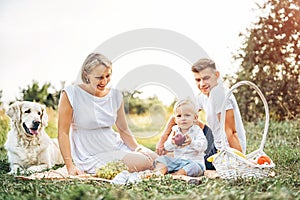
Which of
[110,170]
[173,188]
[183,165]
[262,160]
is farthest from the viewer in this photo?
[183,165]

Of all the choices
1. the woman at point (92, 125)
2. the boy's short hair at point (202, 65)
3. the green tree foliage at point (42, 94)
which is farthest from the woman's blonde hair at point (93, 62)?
the green tree foliage at point (42, 94)

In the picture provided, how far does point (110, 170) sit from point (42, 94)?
5657 millimetres

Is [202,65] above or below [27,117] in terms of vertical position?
above

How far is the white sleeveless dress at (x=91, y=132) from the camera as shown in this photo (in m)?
4.20

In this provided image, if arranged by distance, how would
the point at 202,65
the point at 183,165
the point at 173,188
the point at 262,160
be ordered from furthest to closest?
the point at 202,65, the point at 183,165, the point at 262,160, the point at 173,188

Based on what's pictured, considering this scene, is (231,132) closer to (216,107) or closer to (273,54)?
(216,107)

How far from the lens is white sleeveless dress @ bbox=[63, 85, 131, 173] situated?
420cm

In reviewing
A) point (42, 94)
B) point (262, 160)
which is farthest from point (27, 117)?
point (42, 94)

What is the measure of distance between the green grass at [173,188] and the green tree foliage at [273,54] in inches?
135

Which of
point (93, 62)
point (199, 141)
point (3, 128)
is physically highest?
point (93, 62)

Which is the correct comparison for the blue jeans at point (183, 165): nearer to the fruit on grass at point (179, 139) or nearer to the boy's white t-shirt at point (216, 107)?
the fruit on grass at point (179, 139)

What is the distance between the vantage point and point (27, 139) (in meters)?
4.52

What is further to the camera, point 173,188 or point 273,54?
point 273,54

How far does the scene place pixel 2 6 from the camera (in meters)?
6.75
